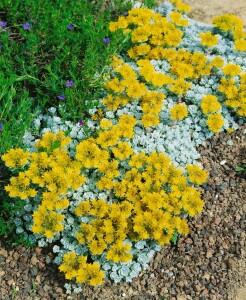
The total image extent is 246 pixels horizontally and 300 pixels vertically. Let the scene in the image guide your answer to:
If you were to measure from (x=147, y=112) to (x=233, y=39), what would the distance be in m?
1.56

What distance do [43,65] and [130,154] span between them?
1.26 m

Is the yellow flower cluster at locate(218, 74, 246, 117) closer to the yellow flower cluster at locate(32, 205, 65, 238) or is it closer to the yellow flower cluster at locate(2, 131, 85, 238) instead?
the yellow flower cluster at locate(2, 131, 85, 238)

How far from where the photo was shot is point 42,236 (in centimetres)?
368

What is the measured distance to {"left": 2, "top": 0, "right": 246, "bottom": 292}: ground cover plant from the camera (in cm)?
355

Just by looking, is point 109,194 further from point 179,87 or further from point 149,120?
point 179,87

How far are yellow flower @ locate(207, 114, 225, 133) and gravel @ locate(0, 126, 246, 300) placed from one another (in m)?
0.56

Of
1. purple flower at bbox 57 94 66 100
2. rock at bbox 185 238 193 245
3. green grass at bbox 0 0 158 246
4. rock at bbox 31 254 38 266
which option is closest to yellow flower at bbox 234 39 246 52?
green grass at bbox 0 0 158 246

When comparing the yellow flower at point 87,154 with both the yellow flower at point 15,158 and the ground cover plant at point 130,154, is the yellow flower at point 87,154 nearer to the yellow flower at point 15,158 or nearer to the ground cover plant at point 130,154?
the ground cover plant at point 130,154

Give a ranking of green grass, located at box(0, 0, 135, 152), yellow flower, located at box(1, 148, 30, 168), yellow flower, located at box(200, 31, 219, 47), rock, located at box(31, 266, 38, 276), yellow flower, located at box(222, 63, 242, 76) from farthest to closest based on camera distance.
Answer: yellow flower, located at box(200, 31, 219, 47) < yellow flower, located at box(222, 63, 242, 76) < green grass, located at box(0, 0, 135, 152) < rock, located at box(31, 266, 38, 276) < yellow flower, located at box(1, 148, 30, 168)

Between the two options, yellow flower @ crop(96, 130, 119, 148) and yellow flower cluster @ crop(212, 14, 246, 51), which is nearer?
yellow flower @ crop(96, 130, 119, 148)

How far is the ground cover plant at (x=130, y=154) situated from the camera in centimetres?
355

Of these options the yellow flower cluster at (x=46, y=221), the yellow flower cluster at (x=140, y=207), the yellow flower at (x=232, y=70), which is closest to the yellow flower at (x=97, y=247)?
the yellow flower cluster at (x=140, y=207)

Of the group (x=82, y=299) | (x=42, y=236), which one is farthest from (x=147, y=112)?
(x=82, y=299)

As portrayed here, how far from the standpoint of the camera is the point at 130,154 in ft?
12.7
